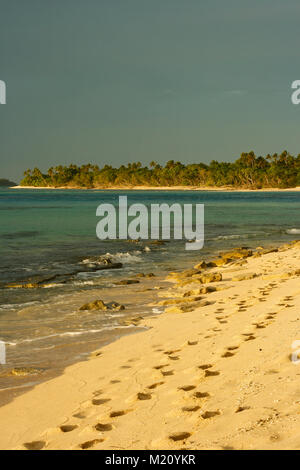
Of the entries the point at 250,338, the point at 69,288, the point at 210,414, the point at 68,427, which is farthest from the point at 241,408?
the point at 69,288

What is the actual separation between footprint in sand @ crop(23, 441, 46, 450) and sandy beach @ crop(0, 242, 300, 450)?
0.07 feet

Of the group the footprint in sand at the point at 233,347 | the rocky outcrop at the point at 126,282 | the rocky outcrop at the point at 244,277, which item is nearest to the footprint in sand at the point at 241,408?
the footprint in sand at the point at 233,347

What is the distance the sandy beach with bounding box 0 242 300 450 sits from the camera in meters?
3.94

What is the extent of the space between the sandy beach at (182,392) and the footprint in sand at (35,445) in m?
0.02

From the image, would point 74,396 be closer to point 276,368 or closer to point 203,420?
point 203,420

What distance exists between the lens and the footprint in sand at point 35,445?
14.1 feet

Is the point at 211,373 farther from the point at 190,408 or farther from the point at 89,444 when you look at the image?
the point at 89,444

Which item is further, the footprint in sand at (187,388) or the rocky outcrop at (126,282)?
the rocky outcrop at (126,282)

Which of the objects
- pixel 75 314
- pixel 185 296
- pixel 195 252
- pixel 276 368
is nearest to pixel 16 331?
pixel 75 314

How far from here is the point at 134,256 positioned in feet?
65.5

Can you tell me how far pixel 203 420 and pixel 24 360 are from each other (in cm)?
396

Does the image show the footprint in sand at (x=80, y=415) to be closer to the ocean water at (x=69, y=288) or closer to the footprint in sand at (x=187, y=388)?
the footprint in sand at (x=187, y=388)
